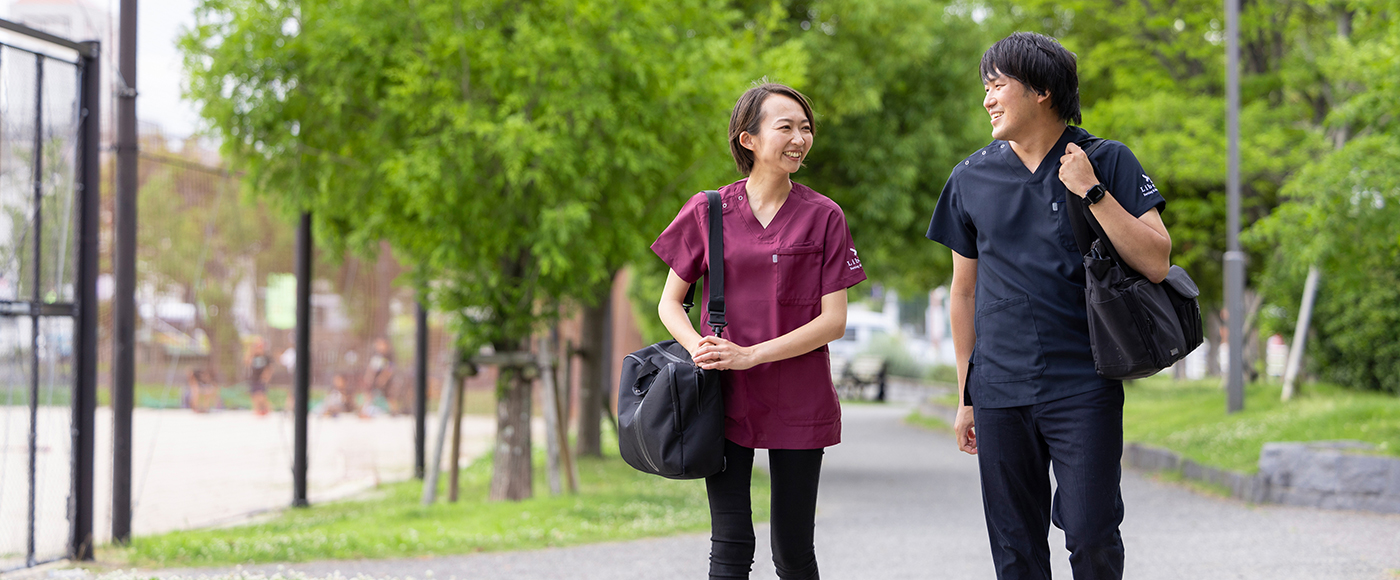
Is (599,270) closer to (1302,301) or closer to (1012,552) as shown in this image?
(1012,552)

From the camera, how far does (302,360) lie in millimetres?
8898

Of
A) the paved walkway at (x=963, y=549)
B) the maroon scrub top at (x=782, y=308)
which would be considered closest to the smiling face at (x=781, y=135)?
the maroon scrub top at (x=782, y=308)

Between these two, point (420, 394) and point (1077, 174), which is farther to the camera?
point (420, 394)

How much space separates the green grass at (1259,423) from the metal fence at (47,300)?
24.1ft

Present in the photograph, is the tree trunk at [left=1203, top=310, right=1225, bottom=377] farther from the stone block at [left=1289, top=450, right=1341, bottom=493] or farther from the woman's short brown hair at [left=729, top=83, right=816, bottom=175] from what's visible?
the woman's short brown hair at [left=729, top=83, right=816, bottom=175]

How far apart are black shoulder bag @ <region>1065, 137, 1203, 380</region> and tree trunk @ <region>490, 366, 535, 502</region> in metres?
6.94

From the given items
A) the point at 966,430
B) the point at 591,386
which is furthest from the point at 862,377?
the point at 966,430

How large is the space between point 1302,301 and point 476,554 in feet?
→ 37.6

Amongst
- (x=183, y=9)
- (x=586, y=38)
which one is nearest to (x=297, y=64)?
(x=183, y=9)

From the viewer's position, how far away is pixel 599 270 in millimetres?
8234

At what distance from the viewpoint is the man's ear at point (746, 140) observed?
3217mm

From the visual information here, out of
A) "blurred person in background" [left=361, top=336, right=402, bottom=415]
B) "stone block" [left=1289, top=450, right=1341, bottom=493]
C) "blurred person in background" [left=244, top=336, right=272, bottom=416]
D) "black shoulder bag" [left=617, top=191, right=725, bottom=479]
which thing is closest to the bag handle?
"black shoulder bag" [left=617, top=191, right=725, bottom=479]

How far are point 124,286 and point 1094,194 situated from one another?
17.8 feet

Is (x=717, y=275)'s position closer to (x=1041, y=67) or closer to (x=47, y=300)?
(x=1041, y=67)
